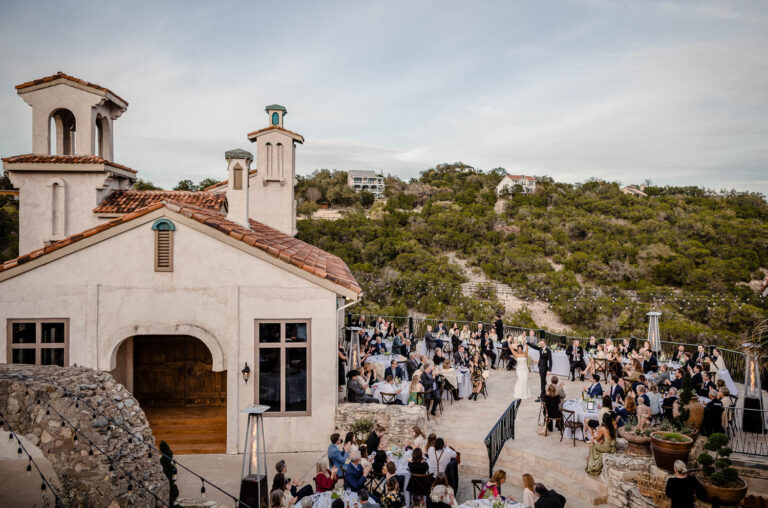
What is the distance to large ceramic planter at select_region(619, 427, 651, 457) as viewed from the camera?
9.79 metres

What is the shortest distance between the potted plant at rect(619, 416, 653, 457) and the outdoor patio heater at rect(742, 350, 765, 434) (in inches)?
141

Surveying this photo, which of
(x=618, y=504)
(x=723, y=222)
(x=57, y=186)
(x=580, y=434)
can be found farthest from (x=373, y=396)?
(x=723, y=222)

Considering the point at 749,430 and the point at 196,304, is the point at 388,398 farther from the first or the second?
the point at 749,430

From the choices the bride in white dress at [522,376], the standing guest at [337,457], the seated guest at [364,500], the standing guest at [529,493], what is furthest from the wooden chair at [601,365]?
the seated guest at [364,500]

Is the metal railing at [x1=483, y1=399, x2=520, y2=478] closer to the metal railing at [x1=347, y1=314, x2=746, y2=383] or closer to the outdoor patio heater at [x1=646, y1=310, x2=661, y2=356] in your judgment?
the metal railing at [x1=347, y1=314, x2=746, y2=383]

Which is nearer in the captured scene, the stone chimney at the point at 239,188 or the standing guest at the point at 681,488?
the standing guest at the point at 681,488

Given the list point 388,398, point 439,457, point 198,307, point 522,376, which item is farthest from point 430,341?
point 198,307

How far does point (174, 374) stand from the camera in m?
14.2

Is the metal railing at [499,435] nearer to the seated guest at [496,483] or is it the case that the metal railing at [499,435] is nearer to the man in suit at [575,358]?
the seated guest at [496,483]

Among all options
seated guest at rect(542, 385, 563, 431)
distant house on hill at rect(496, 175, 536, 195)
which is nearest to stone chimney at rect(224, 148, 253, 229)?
seated guest at rect(542, 385, 563, 431)

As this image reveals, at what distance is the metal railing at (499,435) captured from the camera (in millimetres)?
10570

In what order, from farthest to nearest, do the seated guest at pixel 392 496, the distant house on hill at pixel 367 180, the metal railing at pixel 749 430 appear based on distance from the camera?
the distant house on hill at pixel 367 180 < the metal railing at pixel 749 430 < the seated guest at pixel 392 496

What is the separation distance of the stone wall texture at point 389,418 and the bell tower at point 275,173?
924 centimetres

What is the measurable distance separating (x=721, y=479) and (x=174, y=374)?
13.1 metres
